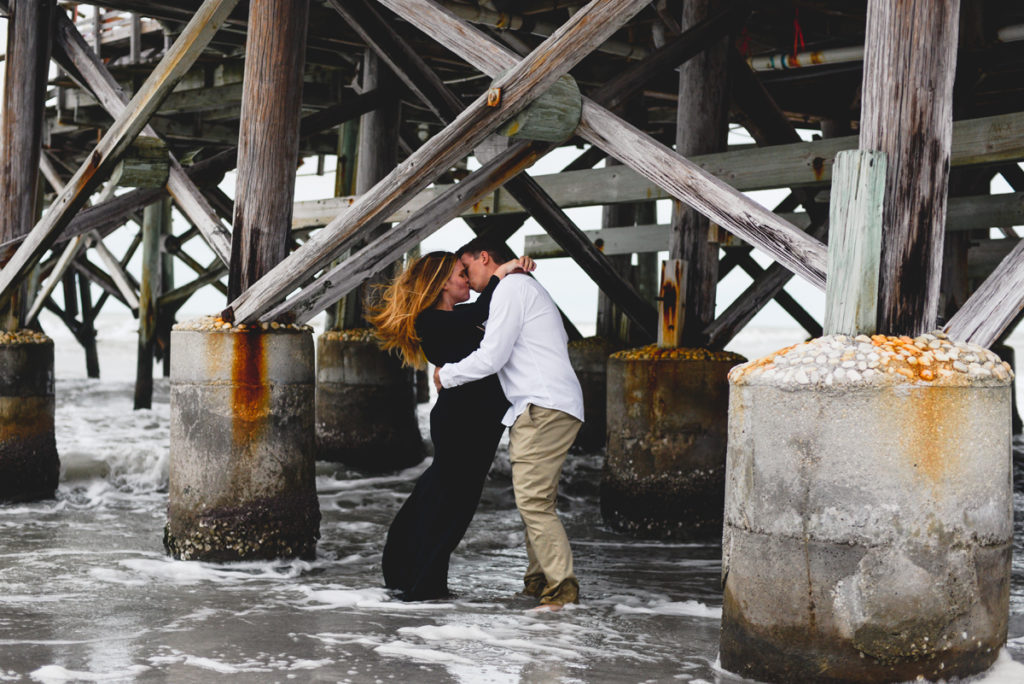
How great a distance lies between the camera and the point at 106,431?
12539 millimetres

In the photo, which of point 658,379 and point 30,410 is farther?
point 30,410

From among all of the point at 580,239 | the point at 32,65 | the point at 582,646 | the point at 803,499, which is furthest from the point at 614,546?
the point at 32,65

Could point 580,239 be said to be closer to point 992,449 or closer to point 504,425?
point 504,425

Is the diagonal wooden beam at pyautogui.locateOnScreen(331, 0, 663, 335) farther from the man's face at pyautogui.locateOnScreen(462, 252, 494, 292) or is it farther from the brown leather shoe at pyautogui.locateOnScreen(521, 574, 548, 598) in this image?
the brown leather shoe at pyautogui.locateOnScreen(521, 574, 548, 598)

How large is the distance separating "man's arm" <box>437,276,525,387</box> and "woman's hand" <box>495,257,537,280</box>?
A: 0.52 feet

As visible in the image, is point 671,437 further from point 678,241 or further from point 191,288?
point 191,288

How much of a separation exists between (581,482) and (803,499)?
6459mm

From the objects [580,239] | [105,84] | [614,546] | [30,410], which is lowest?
[614,546]

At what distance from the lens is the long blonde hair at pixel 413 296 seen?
5250mm

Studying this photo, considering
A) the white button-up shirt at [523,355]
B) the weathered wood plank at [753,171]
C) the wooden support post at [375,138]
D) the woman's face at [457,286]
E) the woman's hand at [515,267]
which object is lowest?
the white button-up shirt at [523,355]

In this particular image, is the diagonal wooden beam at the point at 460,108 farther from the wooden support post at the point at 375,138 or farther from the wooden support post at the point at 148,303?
the wooden support post at the point at 148,303

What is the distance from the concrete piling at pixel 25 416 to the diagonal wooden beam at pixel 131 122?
107 cm

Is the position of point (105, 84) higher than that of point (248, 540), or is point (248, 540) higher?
point (105, 84)

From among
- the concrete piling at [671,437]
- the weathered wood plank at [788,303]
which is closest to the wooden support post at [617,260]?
the weathered wood plank at [788,303]
